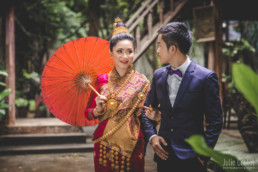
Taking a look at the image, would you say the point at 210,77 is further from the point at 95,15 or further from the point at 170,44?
the point at 95,15

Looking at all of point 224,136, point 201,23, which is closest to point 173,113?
point 201,23

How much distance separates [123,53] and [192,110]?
0.68 meters

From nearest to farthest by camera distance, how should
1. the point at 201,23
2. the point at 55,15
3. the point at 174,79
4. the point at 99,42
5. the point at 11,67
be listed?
the point at 174,79 < the point at 99,42 < the point at 201,23 < the point at 11,67 < the point at 55,15

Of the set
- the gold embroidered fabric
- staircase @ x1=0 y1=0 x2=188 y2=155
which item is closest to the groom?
the gold embroidered fabric

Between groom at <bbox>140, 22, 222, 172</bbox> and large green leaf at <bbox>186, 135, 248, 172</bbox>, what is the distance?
28.0 inches

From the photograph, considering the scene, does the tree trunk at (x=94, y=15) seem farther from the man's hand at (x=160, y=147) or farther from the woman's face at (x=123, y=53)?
the man's hand at (x=160, y=147)

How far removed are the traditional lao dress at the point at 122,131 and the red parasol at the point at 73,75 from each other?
0.19 metres

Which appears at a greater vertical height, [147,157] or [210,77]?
[210,77]

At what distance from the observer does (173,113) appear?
5.47 ft

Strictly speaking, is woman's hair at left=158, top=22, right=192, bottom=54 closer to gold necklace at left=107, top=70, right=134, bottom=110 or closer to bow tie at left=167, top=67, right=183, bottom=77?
bow tie at left=167, top=67, right=183, bottom=77

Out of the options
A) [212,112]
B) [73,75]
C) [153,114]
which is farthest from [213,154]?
[73,75]

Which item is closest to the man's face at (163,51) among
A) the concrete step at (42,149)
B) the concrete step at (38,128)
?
the concrete step at (42,149)

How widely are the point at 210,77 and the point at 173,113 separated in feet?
1.07

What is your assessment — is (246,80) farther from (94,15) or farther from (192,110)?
(94,15)
